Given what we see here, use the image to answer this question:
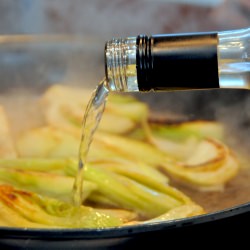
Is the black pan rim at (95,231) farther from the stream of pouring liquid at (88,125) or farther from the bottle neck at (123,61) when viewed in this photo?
the stream of pouring liquid at (88,125)

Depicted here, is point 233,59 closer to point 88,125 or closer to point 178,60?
point 178,60

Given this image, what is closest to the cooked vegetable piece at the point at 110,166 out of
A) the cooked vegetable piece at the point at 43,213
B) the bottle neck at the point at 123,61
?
the cooked vegetable piece at the point at 43,213

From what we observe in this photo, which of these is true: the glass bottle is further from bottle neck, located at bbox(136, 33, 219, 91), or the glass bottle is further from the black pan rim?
the black pan rim

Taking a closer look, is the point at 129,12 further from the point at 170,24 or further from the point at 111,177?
the point at 111,177

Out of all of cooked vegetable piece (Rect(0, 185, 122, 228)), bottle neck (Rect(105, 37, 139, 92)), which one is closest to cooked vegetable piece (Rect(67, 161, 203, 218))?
cooked vegetable piece (Rect(0, 185, 122, 228))

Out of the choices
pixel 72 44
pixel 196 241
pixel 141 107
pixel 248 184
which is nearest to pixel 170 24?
pixel 72 44
